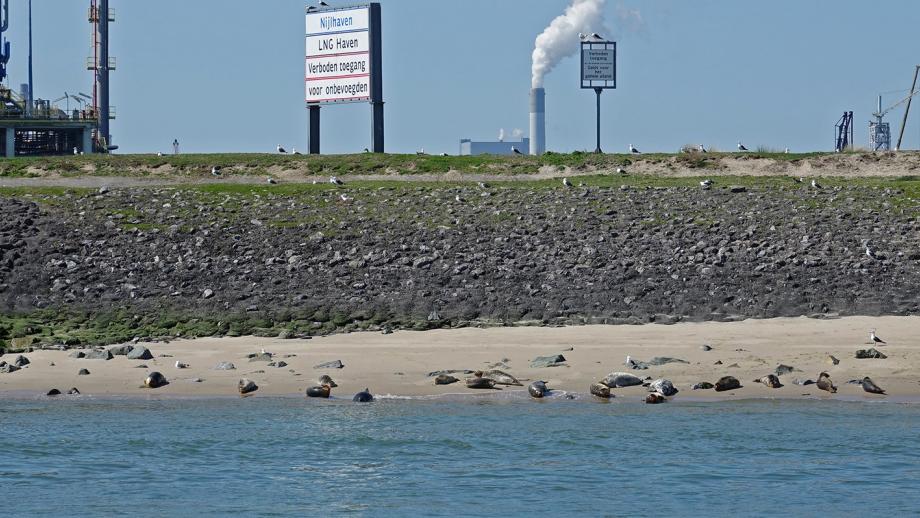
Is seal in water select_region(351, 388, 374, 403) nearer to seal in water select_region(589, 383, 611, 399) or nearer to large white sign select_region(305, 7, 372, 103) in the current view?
seal in water select_region(589, 383, 611, 399)

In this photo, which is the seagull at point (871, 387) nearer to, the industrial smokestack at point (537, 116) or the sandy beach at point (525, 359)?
the sandy beach at point (525, 359)

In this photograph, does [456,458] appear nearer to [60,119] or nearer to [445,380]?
[445,380]

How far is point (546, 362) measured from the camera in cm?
1973

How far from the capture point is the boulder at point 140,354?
68.4 ft

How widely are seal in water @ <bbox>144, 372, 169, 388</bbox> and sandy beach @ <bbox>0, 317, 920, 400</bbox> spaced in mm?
108

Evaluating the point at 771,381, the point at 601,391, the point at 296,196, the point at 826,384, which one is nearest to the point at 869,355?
the point at 826,384

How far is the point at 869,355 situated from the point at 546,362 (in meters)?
4.37

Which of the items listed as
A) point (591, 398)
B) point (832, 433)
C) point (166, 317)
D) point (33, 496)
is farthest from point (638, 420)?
point (166, 317)

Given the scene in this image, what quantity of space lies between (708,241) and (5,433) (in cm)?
1387

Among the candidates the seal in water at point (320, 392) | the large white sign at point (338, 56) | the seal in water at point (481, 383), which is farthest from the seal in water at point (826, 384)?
the large white sign at point (338, 56)

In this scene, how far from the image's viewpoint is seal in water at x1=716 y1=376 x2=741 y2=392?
1817 centimetres

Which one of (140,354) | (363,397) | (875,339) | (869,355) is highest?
(875,339)

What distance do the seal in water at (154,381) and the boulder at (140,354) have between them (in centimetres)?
160

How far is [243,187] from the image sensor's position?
35094mm
